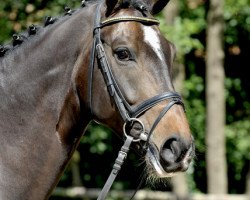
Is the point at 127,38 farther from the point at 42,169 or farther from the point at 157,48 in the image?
the point at 42,169

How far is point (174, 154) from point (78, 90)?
2.35 feet

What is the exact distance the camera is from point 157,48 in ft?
12.4

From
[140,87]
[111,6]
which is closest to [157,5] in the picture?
[111,6]

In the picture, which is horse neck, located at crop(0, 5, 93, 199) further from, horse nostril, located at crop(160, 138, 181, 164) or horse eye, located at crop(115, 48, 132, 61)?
horse nostril, located at crop(160, 138, 181, 164)

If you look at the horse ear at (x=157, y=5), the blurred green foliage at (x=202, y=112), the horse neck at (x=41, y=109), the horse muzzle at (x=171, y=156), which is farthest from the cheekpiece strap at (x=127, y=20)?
the blurred green foliage at (x=202, y=112)

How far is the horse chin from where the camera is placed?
3.66 meters

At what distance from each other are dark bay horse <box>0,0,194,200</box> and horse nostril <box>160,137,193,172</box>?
0.16 ft

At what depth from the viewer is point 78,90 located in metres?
3.94

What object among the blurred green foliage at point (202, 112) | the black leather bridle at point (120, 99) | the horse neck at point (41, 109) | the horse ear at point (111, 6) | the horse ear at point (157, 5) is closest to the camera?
the black leather bridle at point (120, 99)

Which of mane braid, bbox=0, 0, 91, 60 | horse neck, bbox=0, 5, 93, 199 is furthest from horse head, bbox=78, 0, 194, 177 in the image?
mane braid, bbox=0, 0, 91, 60

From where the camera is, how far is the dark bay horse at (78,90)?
375 centimetres

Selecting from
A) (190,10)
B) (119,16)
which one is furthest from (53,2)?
(119,16)

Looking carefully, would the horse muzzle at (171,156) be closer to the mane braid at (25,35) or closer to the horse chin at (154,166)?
the horse chin at (154,166)

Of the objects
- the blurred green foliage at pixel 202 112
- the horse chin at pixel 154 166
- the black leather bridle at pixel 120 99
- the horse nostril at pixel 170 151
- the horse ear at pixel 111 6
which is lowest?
the blurred green foliage at pixel 202 112
